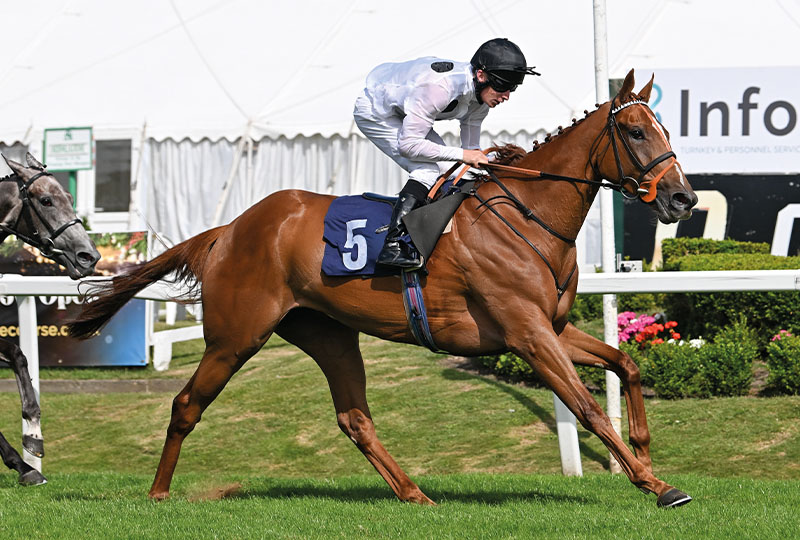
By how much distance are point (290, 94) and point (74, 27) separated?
446 cm

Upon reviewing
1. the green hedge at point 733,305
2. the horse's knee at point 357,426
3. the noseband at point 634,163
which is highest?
the noseband at point 634,163

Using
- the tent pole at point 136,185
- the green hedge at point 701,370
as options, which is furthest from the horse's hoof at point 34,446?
the tent pole at point 136,185

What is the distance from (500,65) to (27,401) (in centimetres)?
330

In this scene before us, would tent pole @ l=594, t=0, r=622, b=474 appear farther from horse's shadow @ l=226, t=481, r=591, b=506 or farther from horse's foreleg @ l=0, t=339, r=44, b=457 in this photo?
horse's foreleg @ l=0, t=339, r=44, b=457

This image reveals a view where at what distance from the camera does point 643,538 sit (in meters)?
4.11

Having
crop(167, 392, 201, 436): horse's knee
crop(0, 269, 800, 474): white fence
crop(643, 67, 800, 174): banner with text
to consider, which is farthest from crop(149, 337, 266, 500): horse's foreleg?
crop(643, 67, 800, 174): banner with text

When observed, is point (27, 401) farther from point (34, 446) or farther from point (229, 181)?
point (229, 181)

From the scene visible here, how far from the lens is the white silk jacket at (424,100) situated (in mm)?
5051

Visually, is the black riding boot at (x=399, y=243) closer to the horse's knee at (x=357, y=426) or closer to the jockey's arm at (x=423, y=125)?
the jockey's arm at (x=423, y=125)

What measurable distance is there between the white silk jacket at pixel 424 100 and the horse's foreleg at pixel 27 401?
257 cm

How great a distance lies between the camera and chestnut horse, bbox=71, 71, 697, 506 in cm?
484

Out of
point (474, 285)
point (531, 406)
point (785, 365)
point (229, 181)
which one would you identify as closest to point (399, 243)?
point (474, 285)

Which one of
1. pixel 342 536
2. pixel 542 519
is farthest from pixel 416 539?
pixel 542 519

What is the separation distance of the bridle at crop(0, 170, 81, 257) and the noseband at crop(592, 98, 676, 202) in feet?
9.97
